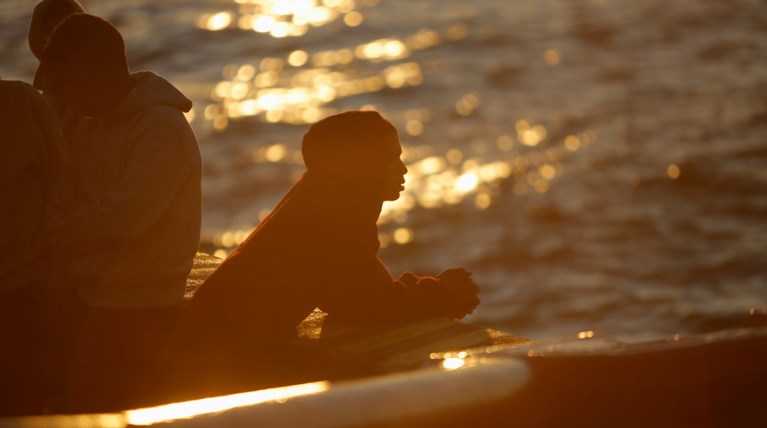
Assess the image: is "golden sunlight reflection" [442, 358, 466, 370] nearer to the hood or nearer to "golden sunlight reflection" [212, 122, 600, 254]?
the hood

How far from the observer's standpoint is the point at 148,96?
5.91m

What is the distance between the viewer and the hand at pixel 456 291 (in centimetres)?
650

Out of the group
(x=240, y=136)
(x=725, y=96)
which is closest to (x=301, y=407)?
(x=240, y=136)

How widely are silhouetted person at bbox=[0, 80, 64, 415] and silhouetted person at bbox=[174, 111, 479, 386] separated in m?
0.60

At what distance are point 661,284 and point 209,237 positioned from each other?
11000mm

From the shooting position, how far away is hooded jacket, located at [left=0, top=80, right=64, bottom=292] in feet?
19.3

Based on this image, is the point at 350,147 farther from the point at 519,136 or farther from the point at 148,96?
the point at 519,136

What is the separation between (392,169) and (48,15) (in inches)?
79.5

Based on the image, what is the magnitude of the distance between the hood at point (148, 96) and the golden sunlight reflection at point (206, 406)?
2.58m

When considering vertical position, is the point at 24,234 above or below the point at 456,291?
above

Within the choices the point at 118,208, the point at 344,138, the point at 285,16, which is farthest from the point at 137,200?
the point at 285,16

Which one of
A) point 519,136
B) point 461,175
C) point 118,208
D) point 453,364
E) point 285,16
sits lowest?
point 453,364

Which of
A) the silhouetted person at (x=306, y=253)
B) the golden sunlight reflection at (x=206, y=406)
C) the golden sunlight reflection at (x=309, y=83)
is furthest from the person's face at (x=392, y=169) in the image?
the golden sunlight reflection at (x=309, y=83)

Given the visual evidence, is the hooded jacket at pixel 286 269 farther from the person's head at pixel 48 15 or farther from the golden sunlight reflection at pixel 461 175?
the golden sunlight reflection at pixel 461 175
